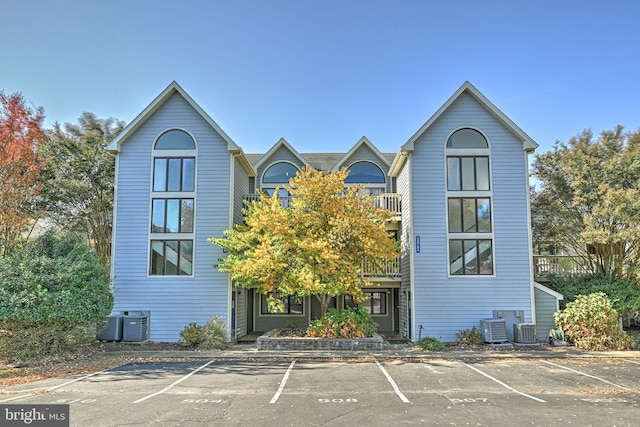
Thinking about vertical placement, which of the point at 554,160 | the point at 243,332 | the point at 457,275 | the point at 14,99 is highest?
the point at 14,99

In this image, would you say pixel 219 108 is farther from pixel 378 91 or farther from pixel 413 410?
pixel 413 410

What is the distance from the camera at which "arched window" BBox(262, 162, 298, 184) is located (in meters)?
21.4

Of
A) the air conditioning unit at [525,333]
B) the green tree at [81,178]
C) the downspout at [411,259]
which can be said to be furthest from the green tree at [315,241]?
the green tree at [81,178]

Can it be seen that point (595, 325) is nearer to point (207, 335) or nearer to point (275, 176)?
point (207, 335)

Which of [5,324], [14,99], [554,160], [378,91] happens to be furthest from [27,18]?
[554,160]

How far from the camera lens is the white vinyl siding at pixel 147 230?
1677cm

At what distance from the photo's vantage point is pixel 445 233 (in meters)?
16.7

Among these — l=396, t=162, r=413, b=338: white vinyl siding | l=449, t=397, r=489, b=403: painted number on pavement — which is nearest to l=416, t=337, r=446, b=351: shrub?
l=396, t=162, r=413, b=338: white vinyl siding

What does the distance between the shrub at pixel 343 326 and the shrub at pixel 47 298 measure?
708 centimetres

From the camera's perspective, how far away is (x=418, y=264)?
54.2 ft

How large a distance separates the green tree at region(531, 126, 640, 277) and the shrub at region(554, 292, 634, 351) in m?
2.36

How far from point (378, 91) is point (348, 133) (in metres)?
5.71

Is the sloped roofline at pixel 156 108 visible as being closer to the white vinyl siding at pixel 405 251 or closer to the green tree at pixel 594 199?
the white vinyl siding at pixel 405 251

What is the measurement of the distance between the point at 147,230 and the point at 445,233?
11.7 m
